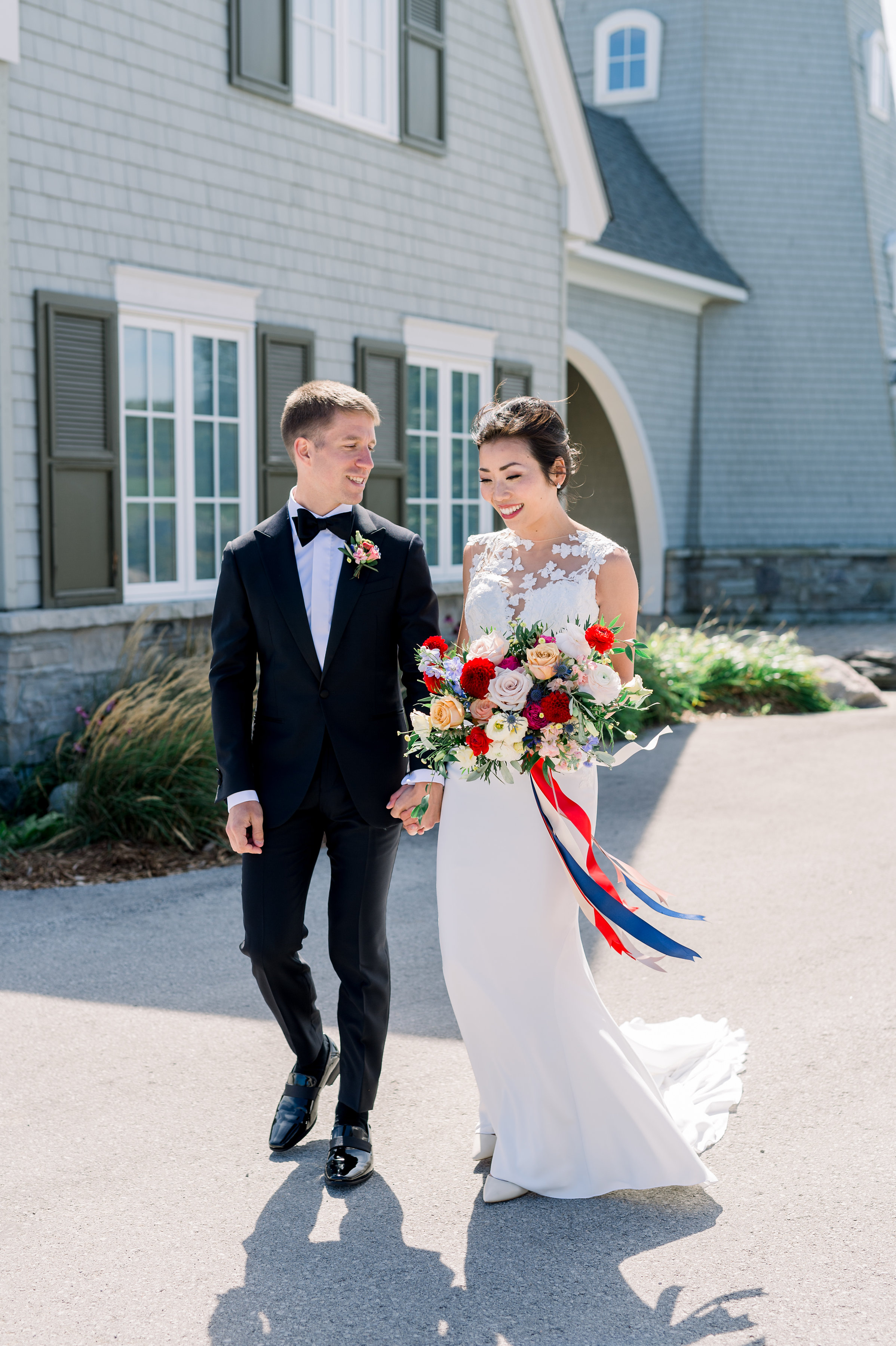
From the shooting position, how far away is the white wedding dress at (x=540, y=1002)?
3.43m

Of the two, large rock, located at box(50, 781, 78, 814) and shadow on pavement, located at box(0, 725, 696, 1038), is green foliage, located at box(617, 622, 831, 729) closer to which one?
shadow on pavement, located at box(0, 725, 696, 1038)

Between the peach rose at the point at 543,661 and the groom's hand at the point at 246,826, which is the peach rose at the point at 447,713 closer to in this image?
the peach rose at the point at 543,661

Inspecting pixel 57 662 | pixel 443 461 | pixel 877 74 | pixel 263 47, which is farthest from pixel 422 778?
pixel 877 74

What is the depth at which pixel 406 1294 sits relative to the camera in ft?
9.88

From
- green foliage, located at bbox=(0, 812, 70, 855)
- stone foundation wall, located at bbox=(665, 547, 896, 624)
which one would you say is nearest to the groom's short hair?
green foliage, located at bbox=(0, 812, 70, 855)

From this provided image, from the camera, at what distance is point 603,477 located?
779 inches

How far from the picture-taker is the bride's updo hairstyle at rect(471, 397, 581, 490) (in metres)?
3.61

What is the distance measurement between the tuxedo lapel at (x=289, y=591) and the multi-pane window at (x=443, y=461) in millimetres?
7864

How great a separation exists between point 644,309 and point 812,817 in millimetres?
11193

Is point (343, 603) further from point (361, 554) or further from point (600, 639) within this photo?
point (600, 639)

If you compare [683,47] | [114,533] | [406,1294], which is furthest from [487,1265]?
[683,47]

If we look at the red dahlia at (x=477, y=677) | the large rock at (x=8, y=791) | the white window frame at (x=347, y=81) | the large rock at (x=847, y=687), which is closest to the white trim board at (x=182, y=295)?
the white window frame at (x=347, y=81)

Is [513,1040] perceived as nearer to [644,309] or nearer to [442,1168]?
[442,1168]

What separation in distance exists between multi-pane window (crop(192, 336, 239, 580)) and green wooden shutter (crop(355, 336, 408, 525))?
145 cm
